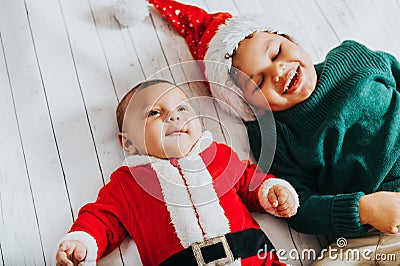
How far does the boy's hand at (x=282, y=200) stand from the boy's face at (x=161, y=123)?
0.19m

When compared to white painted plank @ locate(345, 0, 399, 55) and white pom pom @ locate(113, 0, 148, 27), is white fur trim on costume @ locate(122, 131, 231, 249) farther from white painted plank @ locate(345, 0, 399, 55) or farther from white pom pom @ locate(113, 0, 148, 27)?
white painted plank @ locate(345, 0, 399, 55)

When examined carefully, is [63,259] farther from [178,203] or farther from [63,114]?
[63,114]

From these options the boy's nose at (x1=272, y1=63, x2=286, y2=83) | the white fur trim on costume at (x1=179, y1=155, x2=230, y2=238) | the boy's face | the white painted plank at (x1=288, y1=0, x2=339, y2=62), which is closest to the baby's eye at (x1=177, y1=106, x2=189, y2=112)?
the boy's face

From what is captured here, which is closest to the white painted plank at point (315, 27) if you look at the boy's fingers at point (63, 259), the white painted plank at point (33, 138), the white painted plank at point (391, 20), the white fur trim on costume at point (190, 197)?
the white painted plank at point (391, 20)

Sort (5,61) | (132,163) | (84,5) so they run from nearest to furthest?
(132,163), (5,61), (84,5)

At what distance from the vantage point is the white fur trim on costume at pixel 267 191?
3.93 feet

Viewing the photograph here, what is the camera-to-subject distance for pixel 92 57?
1.47m

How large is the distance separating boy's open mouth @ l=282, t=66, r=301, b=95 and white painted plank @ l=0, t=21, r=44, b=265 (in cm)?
60

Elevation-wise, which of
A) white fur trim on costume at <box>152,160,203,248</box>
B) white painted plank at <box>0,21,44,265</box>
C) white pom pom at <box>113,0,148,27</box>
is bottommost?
white painted plank at <box>0,21,44,265</box>

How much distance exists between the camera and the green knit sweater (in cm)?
121

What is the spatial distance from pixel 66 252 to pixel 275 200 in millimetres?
421

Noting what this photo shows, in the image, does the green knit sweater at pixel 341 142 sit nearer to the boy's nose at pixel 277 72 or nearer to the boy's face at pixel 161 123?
the boy's nose at pixel 277 72

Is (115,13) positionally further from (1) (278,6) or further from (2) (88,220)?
(2) (88,220)

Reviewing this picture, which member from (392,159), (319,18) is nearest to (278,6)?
(319,18)
